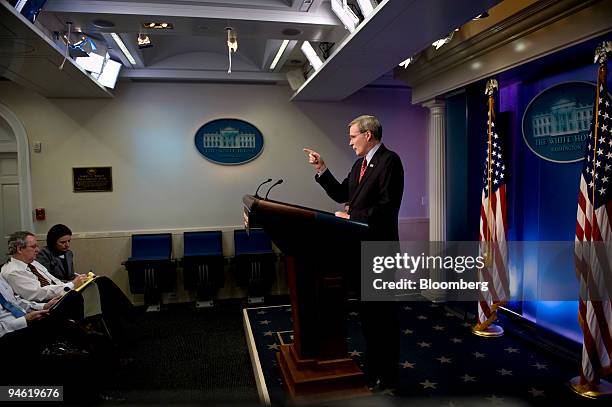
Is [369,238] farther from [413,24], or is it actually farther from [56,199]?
[56,199]

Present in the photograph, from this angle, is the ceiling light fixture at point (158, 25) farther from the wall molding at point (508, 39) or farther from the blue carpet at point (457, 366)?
the blue carpet at point (457, 366)

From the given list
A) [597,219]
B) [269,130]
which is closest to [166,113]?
[269,130]

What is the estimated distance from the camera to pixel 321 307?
7.12 ft

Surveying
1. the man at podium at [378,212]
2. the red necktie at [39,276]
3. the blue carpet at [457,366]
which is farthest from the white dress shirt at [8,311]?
the man at podium at [378,212]

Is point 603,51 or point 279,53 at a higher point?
point 279,53

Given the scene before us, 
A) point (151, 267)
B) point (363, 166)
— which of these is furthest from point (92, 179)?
point (363, 166)

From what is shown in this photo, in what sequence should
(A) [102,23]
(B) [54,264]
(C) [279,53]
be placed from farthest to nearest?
(C) [279,53] → (B) [54,264] → (A) [102,23]

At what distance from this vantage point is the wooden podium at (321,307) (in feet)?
6.70

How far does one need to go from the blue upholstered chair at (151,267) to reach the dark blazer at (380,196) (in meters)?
3.12

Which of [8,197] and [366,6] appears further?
[8,197]

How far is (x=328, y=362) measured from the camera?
7.25ft

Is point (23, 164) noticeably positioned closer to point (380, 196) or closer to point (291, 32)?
point (291, 32)

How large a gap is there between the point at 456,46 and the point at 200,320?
3722 mm

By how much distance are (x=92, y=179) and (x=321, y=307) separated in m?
3.93
